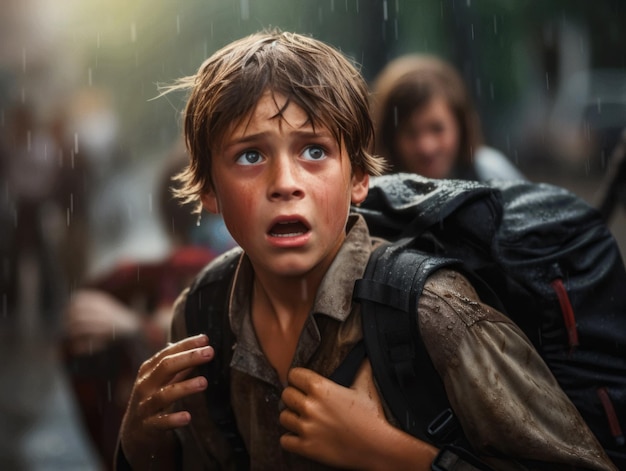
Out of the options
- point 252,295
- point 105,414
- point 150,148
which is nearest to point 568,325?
point 252,295

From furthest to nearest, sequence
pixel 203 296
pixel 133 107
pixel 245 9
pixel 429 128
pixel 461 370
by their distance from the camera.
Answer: pixel 133 107 → pixel 245 9 → pixel 429 128 → pixel 203 296 → pixel 461 370

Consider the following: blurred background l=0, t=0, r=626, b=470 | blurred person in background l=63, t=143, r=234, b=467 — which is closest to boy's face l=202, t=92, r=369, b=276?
blurred person in background l=63, t=143, r=234, b=467

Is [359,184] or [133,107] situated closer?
[359,184]

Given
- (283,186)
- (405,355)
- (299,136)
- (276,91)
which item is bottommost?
(405,355)

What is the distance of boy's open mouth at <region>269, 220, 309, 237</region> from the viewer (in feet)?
Answer: 9.05

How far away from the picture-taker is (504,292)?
115 inches

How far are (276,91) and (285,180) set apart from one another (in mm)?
268

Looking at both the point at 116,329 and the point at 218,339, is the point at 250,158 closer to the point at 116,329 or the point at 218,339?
the point at 218,339

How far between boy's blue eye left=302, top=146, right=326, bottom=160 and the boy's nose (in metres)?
0.05

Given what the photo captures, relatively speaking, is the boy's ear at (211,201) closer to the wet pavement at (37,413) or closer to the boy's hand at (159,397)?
the boy's hand at (159,397)

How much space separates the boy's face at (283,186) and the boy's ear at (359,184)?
6.7 inches

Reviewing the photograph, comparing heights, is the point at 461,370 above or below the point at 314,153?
below

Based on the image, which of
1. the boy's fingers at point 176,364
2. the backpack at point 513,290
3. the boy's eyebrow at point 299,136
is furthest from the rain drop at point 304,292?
the boy's eyebrow at point 299,136

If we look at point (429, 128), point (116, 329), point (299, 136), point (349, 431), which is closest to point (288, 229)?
point (299, 136)
